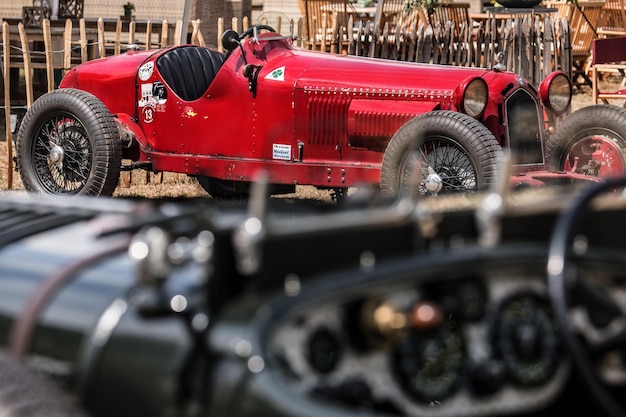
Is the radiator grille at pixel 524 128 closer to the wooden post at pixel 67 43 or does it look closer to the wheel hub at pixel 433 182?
the wheel hub at pixel 433 182

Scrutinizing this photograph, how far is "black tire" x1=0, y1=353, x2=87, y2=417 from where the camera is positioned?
1.66 m

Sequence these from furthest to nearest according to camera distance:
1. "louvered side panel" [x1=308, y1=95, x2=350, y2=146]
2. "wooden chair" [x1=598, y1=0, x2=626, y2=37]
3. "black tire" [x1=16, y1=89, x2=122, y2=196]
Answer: "wooden chair" [x1=598, y1=0, x2=626, y2=37] → "black tire" [x1=16, y1=89, x2=122, y2=196] → "louvered side panel" [x1=308, y1=95, x2=350, y2=146]

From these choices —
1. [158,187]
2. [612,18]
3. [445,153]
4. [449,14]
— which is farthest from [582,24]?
[445,153]

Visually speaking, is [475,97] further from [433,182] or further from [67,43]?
[67,43]

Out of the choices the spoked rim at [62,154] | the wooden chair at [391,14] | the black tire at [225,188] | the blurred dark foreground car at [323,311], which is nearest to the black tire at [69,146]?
the spoked rim at [62,154]

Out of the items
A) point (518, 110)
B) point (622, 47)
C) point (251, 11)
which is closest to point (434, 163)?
point (518, 110)

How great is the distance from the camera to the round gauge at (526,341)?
6.11 ft

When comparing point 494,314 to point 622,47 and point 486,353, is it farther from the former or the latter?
point 622,47

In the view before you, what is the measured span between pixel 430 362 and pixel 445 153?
458cm

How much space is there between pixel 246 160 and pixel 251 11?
546 inches

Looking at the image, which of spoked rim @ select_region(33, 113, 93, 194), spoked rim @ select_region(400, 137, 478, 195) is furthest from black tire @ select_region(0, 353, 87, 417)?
spoked rim @ select_region(33, 113, 93, 194)

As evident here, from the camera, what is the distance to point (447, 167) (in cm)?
638

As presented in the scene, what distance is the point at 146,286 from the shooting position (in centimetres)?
160

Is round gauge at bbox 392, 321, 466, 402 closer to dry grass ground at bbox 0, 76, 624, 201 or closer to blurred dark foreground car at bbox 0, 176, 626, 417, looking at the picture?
blurred dark foreground car at bbox 0, 176, 626, 417
